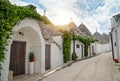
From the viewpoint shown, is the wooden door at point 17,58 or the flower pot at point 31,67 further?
the flower pot at point 31,67

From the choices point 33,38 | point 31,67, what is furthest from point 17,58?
point 33,38

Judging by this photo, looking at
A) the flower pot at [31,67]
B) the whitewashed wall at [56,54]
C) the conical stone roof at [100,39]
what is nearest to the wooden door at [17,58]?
the flower pot at [31,67]

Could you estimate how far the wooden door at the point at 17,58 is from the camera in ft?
34.6

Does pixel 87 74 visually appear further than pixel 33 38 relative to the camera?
No

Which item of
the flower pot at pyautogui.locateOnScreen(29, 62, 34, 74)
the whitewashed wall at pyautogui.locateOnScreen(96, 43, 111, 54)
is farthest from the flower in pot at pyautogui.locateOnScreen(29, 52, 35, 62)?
the whitewashed wall at pyautogui.locateOnScreen(96, 43, 111, 54)

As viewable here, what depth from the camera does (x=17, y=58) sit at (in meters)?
11.0

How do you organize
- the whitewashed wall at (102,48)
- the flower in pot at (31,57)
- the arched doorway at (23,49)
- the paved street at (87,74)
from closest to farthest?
the paved street at (87,74) < the arched doorway at (23,49) < the flower in pot at (31,57) < the whitewashed wall at (102,48)

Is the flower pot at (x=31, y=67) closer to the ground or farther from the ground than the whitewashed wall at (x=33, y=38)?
closer to the ground

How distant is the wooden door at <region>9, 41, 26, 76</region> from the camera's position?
34.6 feet

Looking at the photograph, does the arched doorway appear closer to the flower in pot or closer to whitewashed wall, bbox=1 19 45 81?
whitewashed wall, bbox=1 19 45 81

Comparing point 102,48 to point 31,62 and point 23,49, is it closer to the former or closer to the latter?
point 31,62

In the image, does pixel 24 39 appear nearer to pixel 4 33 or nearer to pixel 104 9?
pixel 4 33

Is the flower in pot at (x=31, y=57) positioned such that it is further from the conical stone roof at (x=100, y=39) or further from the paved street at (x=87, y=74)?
the conical stone roof at (x=100, y=39)

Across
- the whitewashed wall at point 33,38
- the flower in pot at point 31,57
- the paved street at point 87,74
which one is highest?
the whitewashed wall at point 33,38
